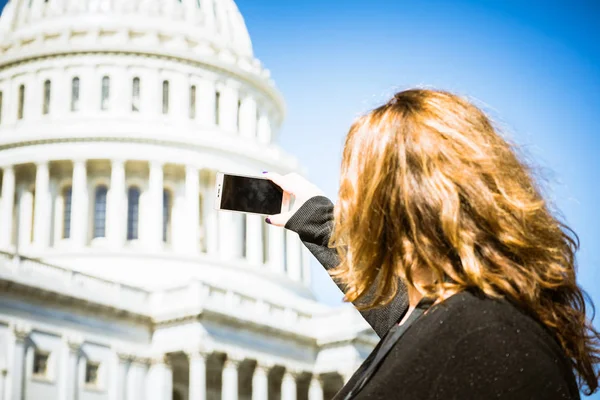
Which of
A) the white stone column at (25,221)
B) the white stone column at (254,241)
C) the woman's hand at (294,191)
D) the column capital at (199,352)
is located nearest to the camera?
the woman's hand at (294,191)

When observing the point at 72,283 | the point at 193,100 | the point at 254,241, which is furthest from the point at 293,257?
the point at 72,283

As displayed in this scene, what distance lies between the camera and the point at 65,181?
5772cm

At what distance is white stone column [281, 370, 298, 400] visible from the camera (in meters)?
47.9

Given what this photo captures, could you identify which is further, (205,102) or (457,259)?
(205,102)

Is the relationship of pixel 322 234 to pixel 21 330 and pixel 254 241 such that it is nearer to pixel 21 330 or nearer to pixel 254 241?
pixel 21 330

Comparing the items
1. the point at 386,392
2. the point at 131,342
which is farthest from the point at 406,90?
the point at 131,342

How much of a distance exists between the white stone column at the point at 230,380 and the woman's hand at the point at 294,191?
41219mm

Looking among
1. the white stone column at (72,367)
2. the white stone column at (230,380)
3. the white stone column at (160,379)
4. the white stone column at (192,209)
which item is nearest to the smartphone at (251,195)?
the white stone column at (72,367)

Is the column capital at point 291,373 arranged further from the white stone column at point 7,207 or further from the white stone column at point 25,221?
the white stone column at point 7,207

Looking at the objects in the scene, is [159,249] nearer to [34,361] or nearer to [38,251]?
[38,251]

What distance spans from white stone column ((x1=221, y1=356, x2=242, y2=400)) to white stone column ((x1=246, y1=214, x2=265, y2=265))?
46.9 feet

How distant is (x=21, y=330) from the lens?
127 ft

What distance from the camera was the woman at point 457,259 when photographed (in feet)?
7.40

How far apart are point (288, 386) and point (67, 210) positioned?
59.6 ft
